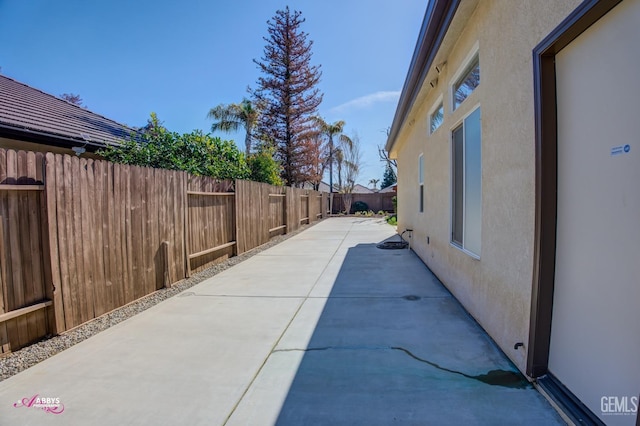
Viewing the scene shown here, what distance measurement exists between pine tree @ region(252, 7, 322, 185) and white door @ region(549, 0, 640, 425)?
20342 millimetres

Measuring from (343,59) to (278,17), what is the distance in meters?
11.7

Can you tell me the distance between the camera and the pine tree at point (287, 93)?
21.6m

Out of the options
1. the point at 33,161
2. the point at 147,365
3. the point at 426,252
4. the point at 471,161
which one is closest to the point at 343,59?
the point at 426,252

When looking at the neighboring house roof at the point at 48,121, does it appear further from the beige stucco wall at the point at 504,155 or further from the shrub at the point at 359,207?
the shrub at the point at 359,207

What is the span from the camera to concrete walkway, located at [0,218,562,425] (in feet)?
7.40

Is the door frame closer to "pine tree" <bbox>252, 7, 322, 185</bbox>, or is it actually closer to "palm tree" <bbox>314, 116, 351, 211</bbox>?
"pine tree" <bbox>252, 7, 322, 185</bbox>

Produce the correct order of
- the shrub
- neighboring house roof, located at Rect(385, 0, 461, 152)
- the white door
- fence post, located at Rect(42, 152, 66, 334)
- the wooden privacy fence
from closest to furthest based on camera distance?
the white door
the wooden privacy fence
fence post, located at Rect(42, 152, 66, 334)
neighboring house roof, located at Rect(385, 0, 461, 152)
the shrub

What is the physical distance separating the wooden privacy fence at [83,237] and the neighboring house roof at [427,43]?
4.45 meters

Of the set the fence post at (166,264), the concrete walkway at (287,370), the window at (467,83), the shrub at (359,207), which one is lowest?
the concrete walkway at (287,370)

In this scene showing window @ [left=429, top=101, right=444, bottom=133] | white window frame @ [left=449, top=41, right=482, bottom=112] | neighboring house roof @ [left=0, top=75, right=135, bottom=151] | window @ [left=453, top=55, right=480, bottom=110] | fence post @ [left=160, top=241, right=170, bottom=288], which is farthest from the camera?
neighboring house roof @ [left=0, top=75, right=135, bottom=151]

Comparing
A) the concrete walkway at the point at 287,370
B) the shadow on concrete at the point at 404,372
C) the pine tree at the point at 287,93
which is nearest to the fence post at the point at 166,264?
the concrete walkway at the point at 287,370

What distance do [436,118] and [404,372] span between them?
505 centimetres

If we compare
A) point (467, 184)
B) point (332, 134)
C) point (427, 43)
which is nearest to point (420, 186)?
point (467, 184)

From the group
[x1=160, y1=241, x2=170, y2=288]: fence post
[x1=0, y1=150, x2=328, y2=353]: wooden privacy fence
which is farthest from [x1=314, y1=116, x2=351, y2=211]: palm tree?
[x1=160, y1=241, x2=170, y2=288]: fence post
